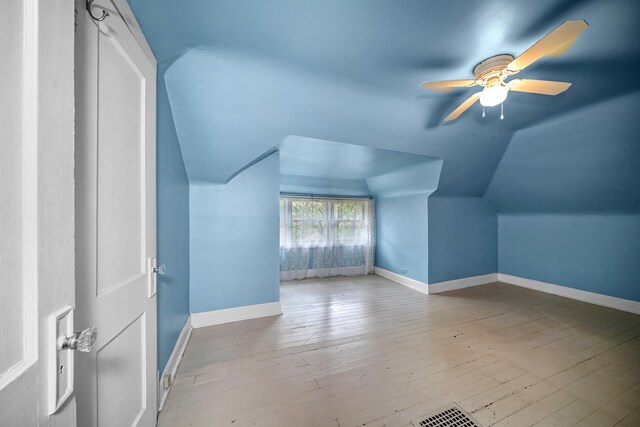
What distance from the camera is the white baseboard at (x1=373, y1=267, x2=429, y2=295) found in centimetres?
372

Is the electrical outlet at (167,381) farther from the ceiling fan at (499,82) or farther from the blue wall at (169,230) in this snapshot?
the ceiling fan at (499,82)

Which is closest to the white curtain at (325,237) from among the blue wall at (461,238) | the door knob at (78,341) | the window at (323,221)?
the window at (323,221)

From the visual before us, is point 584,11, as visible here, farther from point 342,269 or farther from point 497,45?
point 342,269

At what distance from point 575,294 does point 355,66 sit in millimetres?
4734

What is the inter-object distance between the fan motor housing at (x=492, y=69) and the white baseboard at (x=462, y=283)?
3077 mm

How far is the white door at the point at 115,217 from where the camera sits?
28.4 inches

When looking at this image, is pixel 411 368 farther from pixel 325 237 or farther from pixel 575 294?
pixel 575 294

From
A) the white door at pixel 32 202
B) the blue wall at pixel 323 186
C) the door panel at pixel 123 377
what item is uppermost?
the blue wall at pixel 323 186

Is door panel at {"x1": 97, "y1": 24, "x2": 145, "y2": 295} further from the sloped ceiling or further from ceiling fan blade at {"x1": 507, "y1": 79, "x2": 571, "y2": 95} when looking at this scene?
ceiling fan blade at {"x1": 507, "y1": 79, "x2": 571, "y2": 95}

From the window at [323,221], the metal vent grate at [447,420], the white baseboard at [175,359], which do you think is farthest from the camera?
the window at [323,221]

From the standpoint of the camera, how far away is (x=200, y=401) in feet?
4.96

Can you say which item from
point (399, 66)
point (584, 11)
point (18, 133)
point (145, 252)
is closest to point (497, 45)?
point (584, 11)

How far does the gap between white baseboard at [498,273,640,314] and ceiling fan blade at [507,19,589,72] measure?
153 inches

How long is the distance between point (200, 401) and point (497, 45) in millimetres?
3099
